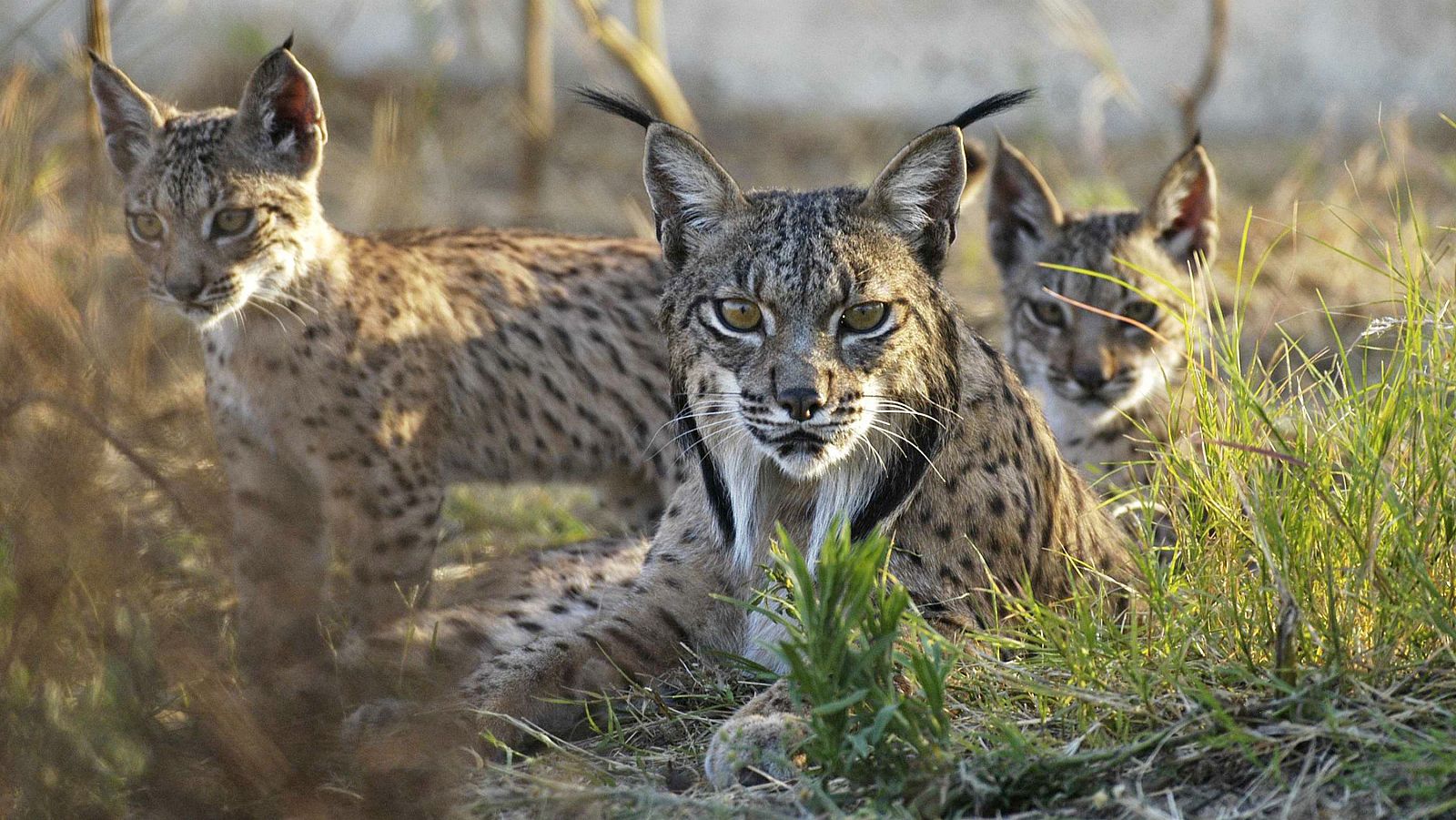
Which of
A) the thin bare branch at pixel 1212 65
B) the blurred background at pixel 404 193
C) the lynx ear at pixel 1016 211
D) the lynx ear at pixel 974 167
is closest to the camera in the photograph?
the blurred background at pixel 404 193

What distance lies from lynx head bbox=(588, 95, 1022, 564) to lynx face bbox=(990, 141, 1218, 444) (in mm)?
1972

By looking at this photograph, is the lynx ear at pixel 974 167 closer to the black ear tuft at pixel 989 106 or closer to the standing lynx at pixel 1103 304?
the standing lynx at pixel 1103 304

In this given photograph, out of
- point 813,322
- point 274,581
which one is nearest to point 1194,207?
point 813,322

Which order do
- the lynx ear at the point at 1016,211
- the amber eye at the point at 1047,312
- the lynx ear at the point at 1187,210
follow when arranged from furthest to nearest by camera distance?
the lynx ear at the point at 1016,211 → the amber eye at the point at 1047,312 → the lynx ear at the point at 1187,210

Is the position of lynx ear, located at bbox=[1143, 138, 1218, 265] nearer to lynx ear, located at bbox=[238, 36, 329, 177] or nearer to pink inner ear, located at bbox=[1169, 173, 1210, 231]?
→ pink inner ear, located at bbox=[1169, 173, 1210, 231]

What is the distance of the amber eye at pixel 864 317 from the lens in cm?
387

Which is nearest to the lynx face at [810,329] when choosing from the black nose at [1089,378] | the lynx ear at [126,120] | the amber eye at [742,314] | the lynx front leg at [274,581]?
the amber eye at [742,314]

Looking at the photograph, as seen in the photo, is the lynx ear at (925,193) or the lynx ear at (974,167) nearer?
the lynx ear at (925,193)

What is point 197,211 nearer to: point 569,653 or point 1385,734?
point 569,653

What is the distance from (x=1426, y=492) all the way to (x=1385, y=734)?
716 millimetres

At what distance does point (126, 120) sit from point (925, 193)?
2.91 m

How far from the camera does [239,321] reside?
5.44m

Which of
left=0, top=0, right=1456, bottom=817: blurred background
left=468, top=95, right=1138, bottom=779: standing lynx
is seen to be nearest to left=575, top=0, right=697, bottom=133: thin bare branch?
left=0, top=0, right=1456, bottom=817: blurred background

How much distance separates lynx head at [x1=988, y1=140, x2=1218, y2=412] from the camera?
5965 millimetres
